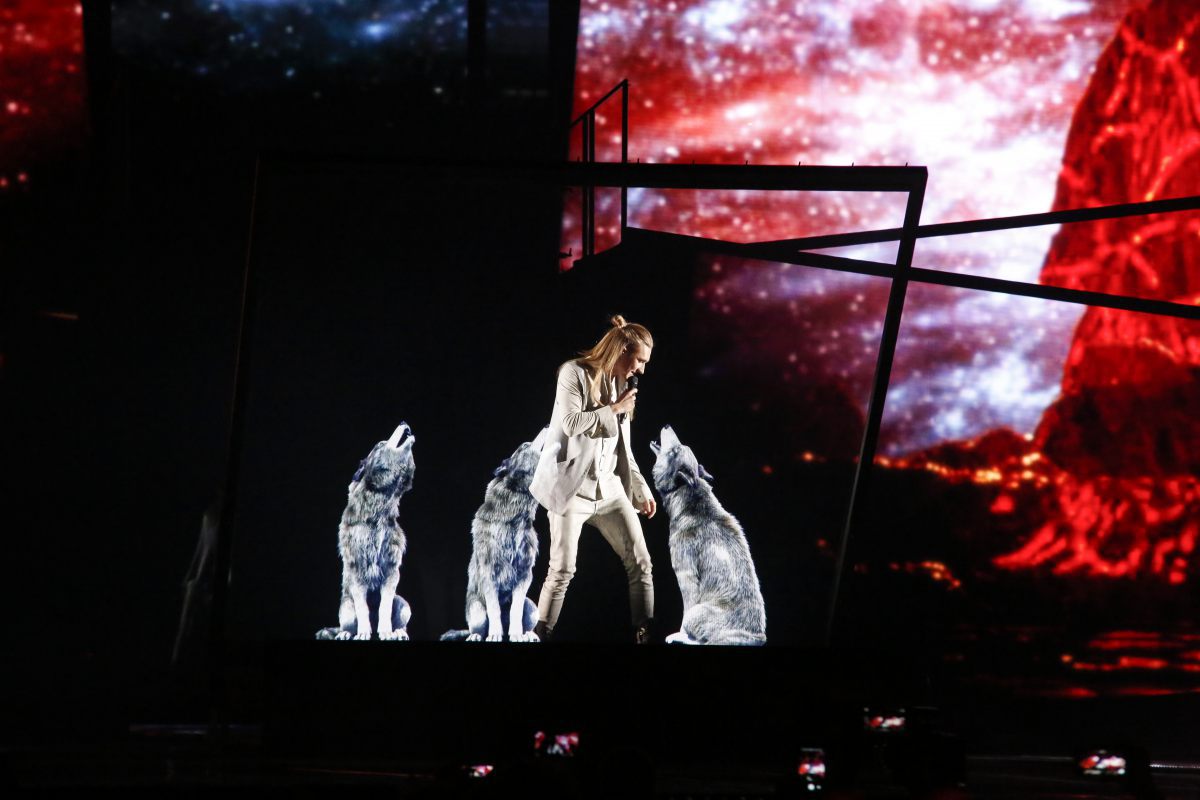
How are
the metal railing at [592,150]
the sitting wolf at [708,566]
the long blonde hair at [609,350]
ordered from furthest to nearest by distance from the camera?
the metal railing at [592,150] → the long blonde hair at [609,350] → the sitting wolf at [708,566]

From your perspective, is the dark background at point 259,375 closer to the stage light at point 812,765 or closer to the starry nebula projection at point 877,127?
the starry nebula projection at point 877,127

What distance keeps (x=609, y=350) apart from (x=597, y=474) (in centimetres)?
64

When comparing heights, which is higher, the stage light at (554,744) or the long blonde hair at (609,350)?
the long blonde hair at (609,350)

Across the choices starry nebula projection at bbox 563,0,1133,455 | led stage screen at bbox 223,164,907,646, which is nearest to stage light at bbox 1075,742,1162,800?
led stage screen at bbox 223,164,907,646

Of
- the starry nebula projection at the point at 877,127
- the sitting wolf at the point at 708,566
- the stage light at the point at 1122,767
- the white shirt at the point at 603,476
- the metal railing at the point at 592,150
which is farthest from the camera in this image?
the starry nebula projection at the point at 877,127

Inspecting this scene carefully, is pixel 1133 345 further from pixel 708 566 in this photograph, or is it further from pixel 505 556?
pixel 505 556

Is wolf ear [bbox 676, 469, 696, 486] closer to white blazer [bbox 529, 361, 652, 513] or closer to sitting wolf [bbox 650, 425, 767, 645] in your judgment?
sitting wolf [bbox 650, 425, 767, 645]

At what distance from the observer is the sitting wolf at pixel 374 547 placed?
233 inches

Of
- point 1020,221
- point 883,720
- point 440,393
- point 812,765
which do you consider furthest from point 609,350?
point 812,765

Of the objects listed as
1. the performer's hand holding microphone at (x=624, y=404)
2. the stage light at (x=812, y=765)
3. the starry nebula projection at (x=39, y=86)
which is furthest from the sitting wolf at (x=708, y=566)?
the starry nebula projection at (x=39, y=86)

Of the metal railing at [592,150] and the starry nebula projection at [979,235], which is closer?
the metal railing at [592,150]

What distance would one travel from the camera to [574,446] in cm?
616

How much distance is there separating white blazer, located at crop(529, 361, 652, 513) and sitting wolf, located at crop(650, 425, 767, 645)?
165mm

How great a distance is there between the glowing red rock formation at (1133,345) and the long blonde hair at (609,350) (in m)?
3.31
